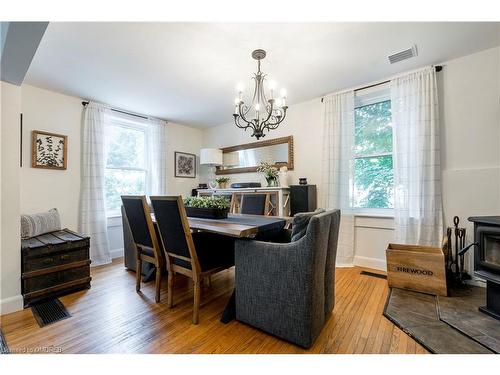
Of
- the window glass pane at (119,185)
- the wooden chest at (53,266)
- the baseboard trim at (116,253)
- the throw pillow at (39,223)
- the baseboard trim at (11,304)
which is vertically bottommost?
the baseboard trim at (116,253)

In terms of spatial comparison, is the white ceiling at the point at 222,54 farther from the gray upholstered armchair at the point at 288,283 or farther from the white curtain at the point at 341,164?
the gray upholstered armchair at the point at 288,283

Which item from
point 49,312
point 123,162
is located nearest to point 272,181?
point 123,162

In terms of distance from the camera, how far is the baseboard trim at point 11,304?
1.81 metres

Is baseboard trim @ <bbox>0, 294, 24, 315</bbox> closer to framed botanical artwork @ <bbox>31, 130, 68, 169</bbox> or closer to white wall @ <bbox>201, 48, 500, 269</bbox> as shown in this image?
framed botanical artwork @ <bbox>31, 130, 68, 169</bbox>

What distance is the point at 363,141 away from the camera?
308 cm

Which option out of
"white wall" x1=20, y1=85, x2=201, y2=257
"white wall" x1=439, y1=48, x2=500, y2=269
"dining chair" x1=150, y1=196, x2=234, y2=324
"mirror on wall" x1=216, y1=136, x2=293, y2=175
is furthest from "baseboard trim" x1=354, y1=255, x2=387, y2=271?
"white wall" x1=20, y1=85, x2=201, y2=257

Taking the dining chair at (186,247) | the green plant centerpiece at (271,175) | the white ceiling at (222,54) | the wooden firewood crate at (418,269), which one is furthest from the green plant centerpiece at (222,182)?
the wooden firewood crate at (418,269)

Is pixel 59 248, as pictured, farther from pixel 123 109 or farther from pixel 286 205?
pixel 286 205

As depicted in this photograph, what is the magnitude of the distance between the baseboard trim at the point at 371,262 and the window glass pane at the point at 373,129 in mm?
1447

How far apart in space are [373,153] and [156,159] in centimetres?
359

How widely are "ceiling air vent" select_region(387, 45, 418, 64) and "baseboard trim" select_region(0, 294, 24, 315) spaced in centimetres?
422

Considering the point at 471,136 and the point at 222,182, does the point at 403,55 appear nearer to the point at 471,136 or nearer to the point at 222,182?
the point at 471,136
